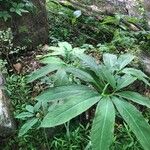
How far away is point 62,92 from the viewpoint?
217 cm

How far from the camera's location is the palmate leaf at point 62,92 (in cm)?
213

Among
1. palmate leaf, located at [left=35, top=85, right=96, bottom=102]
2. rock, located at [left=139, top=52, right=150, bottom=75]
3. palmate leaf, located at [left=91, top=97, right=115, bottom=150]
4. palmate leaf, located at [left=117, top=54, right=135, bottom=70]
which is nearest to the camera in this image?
palmate leaf, located at [left=91, top=97, right=115, bottom=150]

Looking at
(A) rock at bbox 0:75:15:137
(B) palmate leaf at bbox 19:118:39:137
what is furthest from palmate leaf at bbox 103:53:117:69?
(A) rock at bbox 0:75:15:137

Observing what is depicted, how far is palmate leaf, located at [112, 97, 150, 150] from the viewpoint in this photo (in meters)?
1.91

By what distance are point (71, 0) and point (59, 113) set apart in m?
4.43

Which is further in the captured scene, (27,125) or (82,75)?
(27,125)

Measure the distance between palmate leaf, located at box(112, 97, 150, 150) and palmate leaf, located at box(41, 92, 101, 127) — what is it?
6.5 inches

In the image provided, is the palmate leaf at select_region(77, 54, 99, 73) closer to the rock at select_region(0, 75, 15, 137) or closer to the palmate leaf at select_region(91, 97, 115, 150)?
the palmate leaf at select_region(91, 97, 115, 150)

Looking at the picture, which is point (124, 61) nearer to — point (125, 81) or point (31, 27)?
point (125, 81)

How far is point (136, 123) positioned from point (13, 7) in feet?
7.31

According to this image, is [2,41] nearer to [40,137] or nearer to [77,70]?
[40,137]

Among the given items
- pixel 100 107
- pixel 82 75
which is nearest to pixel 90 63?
pixel 82 75

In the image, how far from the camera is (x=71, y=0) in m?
6.09

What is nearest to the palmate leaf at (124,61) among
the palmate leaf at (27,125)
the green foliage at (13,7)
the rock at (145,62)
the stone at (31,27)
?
the palmate leaf at (27,125)
